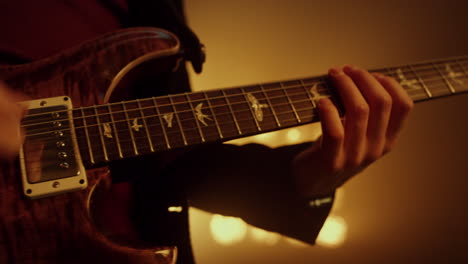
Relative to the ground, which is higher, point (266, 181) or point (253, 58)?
point (253, 58)

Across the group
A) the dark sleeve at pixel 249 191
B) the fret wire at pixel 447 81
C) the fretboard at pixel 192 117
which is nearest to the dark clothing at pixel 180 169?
the dark sleeve at pixel 249 191

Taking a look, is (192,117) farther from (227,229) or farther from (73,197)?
(227,229)

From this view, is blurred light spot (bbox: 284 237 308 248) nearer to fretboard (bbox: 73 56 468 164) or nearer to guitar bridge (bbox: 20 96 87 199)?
fretboard (bbox: 73 56 468 164)

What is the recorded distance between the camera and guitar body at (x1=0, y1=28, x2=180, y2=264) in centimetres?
31

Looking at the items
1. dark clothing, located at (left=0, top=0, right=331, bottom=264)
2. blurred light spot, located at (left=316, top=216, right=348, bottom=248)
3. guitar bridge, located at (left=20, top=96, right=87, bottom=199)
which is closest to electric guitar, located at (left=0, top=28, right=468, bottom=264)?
guitar bridge, located at (left=20, top=96, right=87, bottom=199)

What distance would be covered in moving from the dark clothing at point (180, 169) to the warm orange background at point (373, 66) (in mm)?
52

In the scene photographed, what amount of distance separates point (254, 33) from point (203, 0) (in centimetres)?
19

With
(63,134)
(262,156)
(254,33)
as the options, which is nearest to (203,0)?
(254,33)

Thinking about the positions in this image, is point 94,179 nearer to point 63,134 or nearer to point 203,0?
point 63,134

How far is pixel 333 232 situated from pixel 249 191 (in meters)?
0.23

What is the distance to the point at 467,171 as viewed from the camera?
2.62ft

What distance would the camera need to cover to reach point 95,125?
0.36 metres

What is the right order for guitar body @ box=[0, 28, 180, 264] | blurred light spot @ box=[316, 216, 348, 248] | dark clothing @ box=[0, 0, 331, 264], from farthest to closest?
blurred light spot @ box=[316, 216, 348, 248]
dark clothing @ box=[0, 0, 331, 264]
guitar body @ box=[0, 28, 180, 264]

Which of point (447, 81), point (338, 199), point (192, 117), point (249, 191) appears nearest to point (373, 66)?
point (447, 81)
